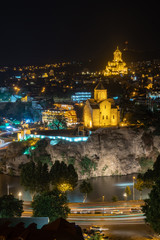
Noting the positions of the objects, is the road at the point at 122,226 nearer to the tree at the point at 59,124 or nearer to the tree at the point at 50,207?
the tree at the point at 50,207

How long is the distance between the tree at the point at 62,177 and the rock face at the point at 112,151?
6945 millimetres

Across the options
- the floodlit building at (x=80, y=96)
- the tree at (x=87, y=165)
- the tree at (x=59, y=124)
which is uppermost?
the floodlit building at (x=80, y=96)

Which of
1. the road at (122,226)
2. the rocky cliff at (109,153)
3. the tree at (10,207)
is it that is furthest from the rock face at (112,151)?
the tree at (10,207)

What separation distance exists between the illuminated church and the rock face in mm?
1777

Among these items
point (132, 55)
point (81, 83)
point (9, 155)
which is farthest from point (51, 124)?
point (132, 55)

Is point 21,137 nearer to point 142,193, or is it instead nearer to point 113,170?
point 113,170

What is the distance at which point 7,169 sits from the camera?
1398 inches

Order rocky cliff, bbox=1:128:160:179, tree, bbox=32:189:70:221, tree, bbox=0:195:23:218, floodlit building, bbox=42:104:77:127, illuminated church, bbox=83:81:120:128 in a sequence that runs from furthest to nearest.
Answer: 1. floodlit building, bbox=42:104:77:127
2. illuminated church, bbox=83:81:120:128
3. rocky cliff, bbox=1:128:160:179
4. tree, bbox=32:189:70:221
5. tree, bbox=0:195:23:218

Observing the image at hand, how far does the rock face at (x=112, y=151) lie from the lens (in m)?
34.1

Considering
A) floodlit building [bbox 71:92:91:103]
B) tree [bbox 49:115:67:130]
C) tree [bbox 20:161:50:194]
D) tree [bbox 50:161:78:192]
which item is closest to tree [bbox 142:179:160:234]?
tree [bbox 50:161:78:192]

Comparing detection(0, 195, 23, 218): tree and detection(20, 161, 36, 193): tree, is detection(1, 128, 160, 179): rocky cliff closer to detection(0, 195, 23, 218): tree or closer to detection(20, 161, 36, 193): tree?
detection(20, 161, 36, 193): tree

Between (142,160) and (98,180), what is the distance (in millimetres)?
5985

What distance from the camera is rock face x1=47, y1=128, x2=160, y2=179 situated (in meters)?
34.1

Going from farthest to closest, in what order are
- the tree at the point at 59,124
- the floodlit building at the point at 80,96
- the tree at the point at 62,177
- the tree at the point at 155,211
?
the floodlit building at the point at 80,96 < the tree at the point at 59,124 < the tree at the point at 62,177 < the tree at the point at 155,211
